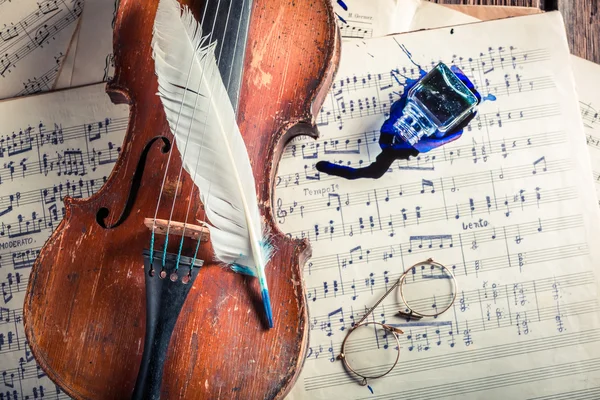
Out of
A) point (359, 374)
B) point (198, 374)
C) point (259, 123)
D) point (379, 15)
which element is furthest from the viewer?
point (379, 15)

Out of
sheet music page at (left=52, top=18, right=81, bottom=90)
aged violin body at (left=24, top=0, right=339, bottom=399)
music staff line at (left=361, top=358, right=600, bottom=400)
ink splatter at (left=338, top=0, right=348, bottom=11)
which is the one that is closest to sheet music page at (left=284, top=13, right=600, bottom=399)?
music staff line at (left=361, top=358, right=600, bottom=400)

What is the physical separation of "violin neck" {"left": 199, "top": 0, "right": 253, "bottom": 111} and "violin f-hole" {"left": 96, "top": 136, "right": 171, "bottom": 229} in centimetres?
16

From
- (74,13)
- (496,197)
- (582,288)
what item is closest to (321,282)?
(496,197)

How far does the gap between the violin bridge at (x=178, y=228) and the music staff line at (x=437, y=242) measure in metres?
0.39

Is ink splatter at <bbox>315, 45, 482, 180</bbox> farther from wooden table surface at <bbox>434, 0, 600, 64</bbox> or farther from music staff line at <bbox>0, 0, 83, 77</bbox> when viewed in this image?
music staff line at <bbox>0, 0, 83, 77</bbox>

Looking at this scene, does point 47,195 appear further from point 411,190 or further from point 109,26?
point 411,190

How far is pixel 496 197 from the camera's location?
4.41 feet

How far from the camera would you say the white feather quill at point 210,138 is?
1005mm

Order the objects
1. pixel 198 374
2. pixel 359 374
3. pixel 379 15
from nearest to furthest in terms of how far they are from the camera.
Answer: pixel 198 374 < pixel 359 374 < pixel 379 15

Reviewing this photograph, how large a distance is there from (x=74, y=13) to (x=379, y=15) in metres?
0.79

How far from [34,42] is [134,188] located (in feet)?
2.16

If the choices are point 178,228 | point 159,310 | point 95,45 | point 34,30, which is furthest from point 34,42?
point 159,310

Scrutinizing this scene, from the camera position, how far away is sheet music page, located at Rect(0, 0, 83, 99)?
141 cm

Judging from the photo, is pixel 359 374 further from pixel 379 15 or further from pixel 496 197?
pixel 379 15
